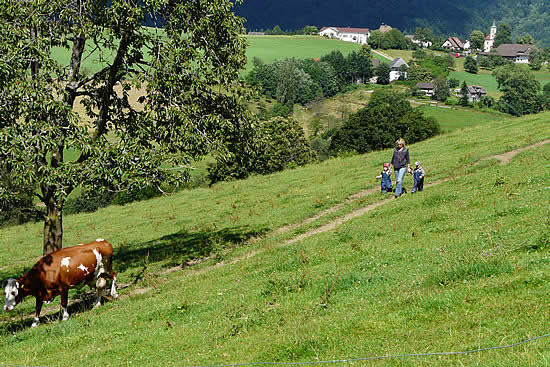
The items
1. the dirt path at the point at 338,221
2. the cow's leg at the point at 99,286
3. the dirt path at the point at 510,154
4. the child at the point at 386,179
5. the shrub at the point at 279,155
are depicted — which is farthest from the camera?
the shrub at the point at 279,155

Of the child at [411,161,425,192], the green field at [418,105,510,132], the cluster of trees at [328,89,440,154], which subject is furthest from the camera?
the green field at [418,105,510,132]

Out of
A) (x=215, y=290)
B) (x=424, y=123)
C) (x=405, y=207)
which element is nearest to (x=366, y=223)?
(x=405, y=207)

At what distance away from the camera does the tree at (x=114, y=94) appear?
15.8m

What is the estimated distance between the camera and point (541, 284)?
874 centimetres

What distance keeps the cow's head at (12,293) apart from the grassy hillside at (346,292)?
767 mm

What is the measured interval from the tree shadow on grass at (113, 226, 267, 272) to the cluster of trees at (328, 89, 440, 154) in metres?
64.0

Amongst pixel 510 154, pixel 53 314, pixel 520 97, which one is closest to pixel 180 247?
pixel 53 314

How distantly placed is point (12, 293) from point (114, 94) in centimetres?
905

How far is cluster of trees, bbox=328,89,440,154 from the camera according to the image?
86.5 meters

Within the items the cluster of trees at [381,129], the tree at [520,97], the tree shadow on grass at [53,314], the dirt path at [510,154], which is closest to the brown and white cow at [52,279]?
the tree shadow on grass at [53,314]

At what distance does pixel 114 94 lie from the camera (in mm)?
19484

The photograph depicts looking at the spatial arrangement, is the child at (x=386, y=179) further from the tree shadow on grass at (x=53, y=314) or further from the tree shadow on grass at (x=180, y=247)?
the tree shadow on grass at (x=53, y=314)

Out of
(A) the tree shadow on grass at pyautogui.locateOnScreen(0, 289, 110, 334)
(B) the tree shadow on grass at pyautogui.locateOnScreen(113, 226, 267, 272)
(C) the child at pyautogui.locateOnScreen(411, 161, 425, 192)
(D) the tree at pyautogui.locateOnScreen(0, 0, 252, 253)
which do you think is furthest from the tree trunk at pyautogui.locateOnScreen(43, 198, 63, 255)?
(C) the child at pyautogui.locateOnScreen(411, 161, 425, 192)

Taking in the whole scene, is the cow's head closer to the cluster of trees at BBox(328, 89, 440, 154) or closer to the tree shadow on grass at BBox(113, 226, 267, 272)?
the tree shadow on grass at BBox(113, 226, 267, 272)
